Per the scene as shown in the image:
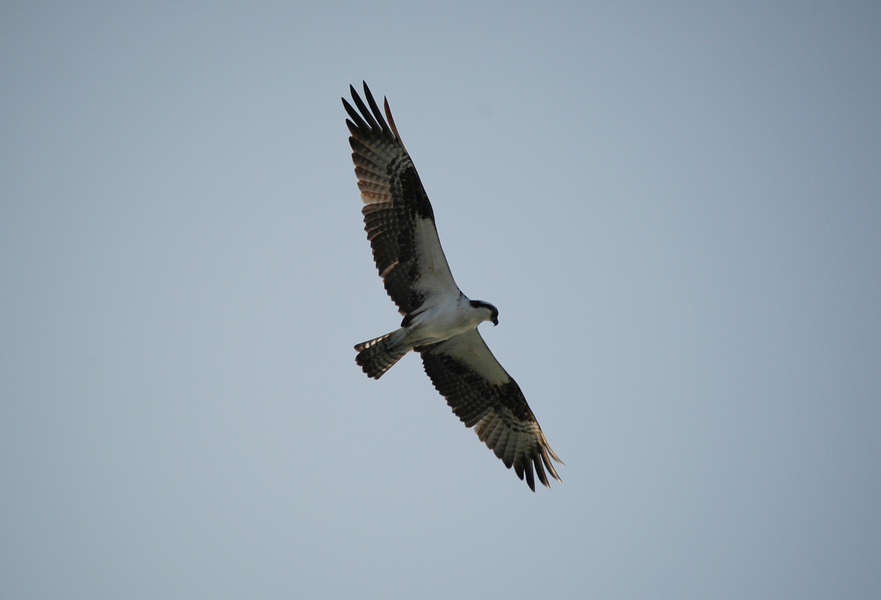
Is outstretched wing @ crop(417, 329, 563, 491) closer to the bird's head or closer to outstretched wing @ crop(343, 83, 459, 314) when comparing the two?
the bird's head

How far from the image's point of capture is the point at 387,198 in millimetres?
8648

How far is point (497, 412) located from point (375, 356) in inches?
94.2

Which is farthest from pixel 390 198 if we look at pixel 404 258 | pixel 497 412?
A: pixel 497 412

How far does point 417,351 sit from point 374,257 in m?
1.75

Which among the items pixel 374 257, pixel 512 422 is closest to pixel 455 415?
pixel 512 422

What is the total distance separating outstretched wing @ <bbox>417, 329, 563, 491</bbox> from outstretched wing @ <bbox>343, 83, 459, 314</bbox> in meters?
1.92

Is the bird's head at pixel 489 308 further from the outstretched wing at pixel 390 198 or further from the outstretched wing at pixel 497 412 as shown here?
the outstretched wing at pixel 497 412

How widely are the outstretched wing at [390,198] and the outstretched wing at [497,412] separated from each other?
6.30 ft

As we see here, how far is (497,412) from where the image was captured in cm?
1027

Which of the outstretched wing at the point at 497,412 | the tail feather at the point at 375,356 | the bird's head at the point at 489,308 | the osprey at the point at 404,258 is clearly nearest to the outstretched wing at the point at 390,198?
the osprey at the point at 404,258

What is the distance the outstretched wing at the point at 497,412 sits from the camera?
10.1 m

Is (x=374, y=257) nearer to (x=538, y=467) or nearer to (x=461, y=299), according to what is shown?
(x=461, y=299)

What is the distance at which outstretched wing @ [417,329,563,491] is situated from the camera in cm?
1007

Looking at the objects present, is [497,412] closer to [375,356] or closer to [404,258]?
[375,356]
